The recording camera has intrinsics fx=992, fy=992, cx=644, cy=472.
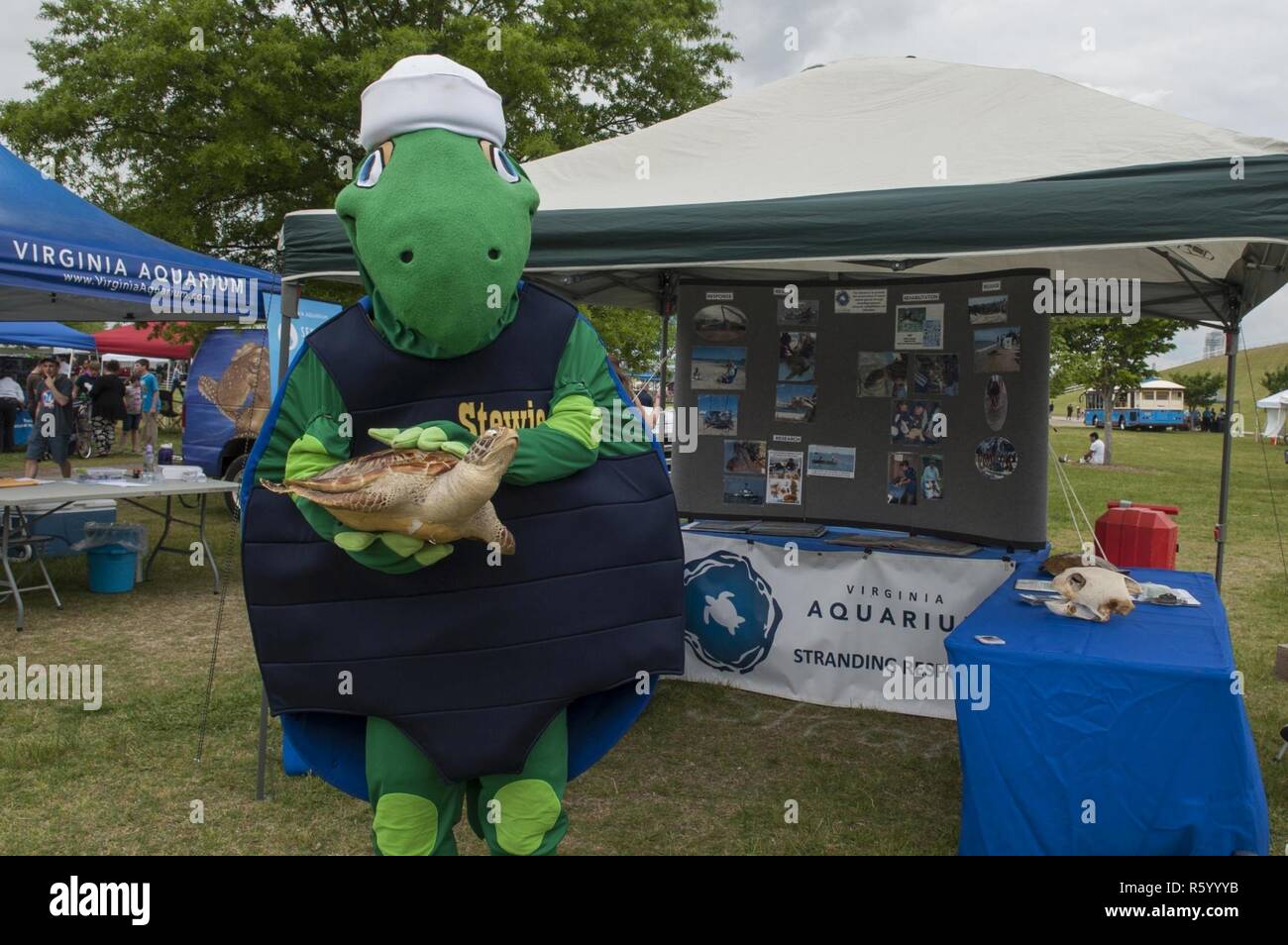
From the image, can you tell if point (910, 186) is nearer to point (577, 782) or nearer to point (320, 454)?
point (320, 454)

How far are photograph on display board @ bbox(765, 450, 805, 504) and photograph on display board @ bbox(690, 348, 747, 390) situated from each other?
0.44 meters

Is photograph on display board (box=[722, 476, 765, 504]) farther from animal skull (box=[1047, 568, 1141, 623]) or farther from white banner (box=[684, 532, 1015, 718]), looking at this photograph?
animal skull (box=[1047, 568, 1141, 623])

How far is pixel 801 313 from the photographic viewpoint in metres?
5.39

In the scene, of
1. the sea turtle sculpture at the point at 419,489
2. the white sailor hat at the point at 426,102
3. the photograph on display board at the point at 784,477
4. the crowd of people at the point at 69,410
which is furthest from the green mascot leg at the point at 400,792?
the crowd of people at the point at 69,410

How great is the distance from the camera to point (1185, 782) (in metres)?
2.77

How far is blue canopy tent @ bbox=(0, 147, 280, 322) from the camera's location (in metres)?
5.73

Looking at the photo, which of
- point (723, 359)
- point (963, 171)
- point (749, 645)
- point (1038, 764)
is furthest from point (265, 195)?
point (1038, 764)

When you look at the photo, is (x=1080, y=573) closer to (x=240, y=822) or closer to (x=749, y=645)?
(x=749, y=645)

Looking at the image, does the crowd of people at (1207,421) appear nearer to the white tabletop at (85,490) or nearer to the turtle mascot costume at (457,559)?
the white tabletop at (85,490)

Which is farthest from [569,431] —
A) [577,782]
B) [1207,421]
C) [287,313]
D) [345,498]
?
[1207,421]

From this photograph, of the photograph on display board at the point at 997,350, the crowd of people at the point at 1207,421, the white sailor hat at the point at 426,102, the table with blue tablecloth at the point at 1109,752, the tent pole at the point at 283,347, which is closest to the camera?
the white sailor hat at the point at 426,102

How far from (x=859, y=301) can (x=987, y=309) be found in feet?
2.18

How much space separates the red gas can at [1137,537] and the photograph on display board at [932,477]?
77 centimetres

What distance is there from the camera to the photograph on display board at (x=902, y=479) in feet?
17.2
